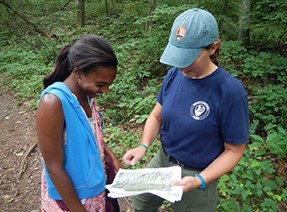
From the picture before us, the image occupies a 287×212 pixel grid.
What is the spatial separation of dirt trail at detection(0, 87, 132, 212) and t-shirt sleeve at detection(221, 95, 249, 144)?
6.87 ft

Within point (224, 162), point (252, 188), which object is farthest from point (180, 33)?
point (252, 188)

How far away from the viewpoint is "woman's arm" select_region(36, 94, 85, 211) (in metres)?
1.35

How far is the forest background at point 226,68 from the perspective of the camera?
305 centimetres

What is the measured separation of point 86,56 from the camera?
1.47 meters

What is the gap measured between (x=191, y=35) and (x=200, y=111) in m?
0.46

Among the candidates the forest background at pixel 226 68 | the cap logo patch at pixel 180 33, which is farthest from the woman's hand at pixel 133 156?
the forest background at pixel 226 68

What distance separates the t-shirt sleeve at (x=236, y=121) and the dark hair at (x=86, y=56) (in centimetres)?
73

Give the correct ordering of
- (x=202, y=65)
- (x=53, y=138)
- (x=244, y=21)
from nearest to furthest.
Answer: (x=53, y=138)
(x=202, y=65)
(x=244, y=21)

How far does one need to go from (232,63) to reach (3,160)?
15.2 ft

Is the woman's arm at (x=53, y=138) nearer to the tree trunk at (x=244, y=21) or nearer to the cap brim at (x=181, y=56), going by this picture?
the cap brim at (x=181, y=56)

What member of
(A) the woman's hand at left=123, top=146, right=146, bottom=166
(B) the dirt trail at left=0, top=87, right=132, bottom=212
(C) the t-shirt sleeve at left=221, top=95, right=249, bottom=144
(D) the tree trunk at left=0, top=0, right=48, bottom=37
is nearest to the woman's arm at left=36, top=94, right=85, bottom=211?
(A) the woman's hand at left=123, top=146, right=146, bottom=166

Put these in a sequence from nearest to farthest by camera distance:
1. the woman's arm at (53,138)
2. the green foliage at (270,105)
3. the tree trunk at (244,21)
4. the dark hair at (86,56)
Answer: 1. the woman's arm at (53,138)
2. the dark hair at (86,56)
3. the green foliage at (270,105)
4. the tree trunk at (244,21)

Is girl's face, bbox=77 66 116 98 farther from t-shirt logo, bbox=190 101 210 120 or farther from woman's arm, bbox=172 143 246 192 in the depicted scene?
woman's arm, bbox=172 143 246 192

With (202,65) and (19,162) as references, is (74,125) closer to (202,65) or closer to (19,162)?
(202,65)
